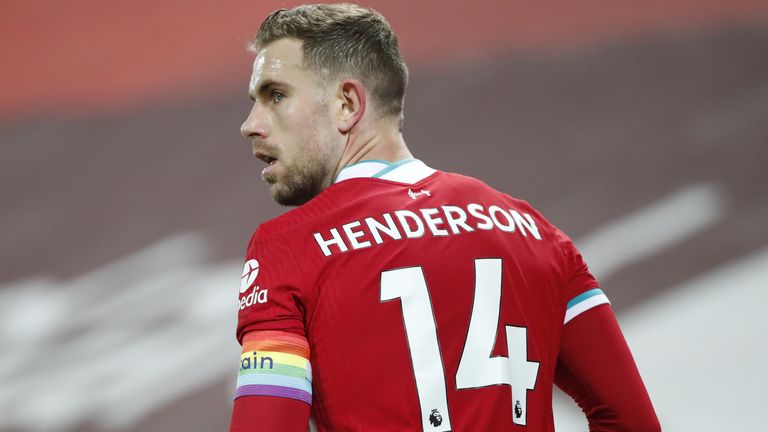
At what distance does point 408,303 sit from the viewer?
89 cm

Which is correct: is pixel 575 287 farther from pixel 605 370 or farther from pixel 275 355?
pixel 275 355

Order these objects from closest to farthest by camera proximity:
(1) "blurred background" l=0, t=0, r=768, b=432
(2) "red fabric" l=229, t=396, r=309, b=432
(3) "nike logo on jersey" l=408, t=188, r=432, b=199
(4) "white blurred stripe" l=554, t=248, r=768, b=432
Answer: (2) "red fabric" l=229, t=396, r=309, b=432 < (3) "nike logo on jersey" l=408, t=188, r=432, b=199 < (4) "white blurred stripe" l=554, t=248, r=768, b=432 < (1) "blurred background" l=0, t=0, r=768, b=432

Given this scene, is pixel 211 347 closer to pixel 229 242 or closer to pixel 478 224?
pixel 229 242

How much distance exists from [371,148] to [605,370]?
1.22 feet

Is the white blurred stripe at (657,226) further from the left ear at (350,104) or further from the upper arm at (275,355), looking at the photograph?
the upper arm at (275,355)

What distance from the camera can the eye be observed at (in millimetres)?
998

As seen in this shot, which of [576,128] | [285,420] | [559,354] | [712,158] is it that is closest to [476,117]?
[576,128]

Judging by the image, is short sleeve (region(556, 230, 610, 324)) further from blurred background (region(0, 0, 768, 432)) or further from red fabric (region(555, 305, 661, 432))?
blurred background (region(0, 0, 768, 432))

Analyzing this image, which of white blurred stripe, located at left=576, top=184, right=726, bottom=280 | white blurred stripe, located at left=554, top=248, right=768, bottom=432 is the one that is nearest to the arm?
white blurred stripe, located at left=554, top=248, right=768, bottom=432

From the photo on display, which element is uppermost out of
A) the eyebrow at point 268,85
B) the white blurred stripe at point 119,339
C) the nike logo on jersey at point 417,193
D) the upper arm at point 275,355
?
the white blurred stripe at point 119,339

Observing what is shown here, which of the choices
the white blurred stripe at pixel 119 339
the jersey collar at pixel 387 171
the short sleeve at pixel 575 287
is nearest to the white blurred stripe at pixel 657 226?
the white blurred stripe at pixel 119 339

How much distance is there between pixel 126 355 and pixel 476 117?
121cm

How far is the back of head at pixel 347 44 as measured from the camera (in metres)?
1.00

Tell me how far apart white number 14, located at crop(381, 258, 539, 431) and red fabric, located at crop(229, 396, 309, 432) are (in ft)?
0.40
